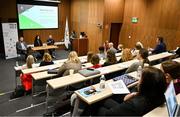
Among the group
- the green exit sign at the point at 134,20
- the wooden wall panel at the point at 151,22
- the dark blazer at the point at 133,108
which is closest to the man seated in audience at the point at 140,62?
the dark blazer at the point at 133,108

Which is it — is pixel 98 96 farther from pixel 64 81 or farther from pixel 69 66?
pixel 69 66

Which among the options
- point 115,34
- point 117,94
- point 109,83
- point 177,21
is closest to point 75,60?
point 109,83

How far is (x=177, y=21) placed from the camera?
6359mm

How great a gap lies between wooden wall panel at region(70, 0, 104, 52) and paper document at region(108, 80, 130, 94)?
19.0 ft

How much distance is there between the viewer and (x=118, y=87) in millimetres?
2494

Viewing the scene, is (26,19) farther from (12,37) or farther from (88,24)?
(88,24)

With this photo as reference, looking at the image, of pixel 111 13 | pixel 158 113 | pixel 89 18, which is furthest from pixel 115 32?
pixel 158 113

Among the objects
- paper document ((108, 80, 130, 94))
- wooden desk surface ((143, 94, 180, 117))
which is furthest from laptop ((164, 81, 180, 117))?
paper document ((108, 80, 130, 94))

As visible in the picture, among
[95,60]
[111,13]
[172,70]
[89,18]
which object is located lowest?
[95,60]

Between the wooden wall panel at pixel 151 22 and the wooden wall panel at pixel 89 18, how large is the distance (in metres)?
1.34

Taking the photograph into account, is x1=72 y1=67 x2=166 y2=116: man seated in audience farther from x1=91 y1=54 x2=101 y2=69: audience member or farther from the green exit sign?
the green exit sign

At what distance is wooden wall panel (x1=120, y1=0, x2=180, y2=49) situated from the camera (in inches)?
255

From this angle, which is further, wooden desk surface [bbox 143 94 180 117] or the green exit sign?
the green exit sign

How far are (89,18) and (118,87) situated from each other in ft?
22.9
